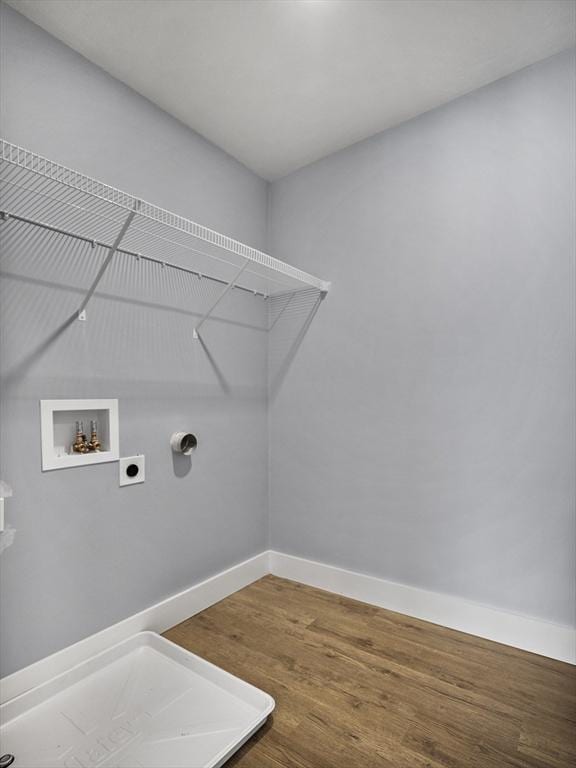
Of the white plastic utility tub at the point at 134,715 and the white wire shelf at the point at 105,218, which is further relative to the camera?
the white wire shelf at the point at 105,218

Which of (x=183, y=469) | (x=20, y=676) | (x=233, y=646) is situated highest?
(x=183, y=469)

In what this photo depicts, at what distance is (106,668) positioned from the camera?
1.54 meters

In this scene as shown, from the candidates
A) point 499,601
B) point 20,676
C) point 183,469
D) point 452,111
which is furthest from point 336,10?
point 20,676

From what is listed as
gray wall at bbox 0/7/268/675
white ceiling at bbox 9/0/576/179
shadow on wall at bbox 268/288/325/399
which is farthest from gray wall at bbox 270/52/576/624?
gray wall at bbox 0/7/268/675

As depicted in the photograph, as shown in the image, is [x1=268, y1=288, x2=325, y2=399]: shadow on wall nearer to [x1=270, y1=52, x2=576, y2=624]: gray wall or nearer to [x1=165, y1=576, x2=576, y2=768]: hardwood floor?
[x1=270, y1=52, x2=576, y2=624]: gray wall

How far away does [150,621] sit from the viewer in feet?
5.80

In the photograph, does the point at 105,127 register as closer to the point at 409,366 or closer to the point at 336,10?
the point at 336,10

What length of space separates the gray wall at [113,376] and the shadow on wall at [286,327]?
0.18 meters

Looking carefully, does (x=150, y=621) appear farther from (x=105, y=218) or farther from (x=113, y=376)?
(x=105, y=218)

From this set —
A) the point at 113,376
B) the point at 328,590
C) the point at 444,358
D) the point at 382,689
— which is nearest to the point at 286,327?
the point at 444,358

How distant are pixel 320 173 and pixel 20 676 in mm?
2498

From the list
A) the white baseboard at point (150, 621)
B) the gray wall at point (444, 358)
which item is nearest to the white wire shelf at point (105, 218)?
the gray wall at point (444, 358)

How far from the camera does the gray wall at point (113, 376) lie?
4.61 feet

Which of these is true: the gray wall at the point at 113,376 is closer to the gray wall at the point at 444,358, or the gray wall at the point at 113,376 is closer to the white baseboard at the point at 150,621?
the white baseboard at the point at 150,621
